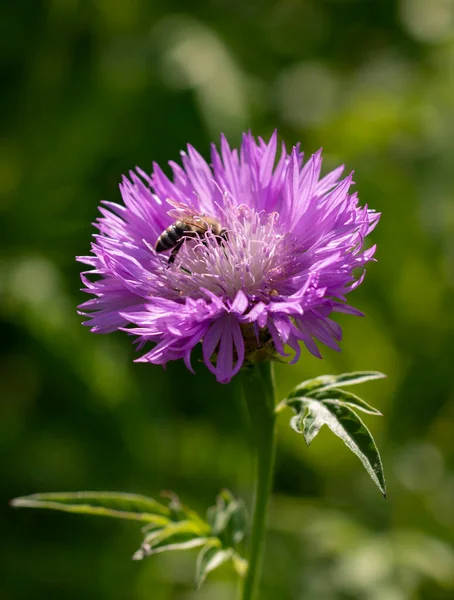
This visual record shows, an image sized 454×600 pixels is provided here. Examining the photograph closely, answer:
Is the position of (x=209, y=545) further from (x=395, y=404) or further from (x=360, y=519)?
(x=395, y=404)

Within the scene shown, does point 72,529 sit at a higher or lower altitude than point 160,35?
lower

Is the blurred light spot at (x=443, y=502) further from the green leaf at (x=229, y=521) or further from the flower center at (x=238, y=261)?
the flower center at (x=238, y=261)

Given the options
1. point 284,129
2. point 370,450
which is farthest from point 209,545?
point 284,129

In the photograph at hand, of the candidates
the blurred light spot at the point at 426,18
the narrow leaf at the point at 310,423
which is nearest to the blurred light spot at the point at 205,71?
the blurred light spot at the point at 426,18

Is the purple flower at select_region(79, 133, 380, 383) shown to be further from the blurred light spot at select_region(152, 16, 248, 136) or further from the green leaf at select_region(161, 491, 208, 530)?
the blurred light spot at select_region(152, 16, 248, 136)

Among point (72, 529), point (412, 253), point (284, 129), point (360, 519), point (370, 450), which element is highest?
point (284, 129)

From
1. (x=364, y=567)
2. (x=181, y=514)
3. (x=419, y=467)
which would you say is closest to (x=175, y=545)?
(x=181, y=514)

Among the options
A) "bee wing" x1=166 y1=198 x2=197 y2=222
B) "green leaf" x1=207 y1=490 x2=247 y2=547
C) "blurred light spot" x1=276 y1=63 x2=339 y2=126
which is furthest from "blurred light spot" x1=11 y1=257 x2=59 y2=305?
"green leaf" x1=207 y1=490 x2=247 y2=547

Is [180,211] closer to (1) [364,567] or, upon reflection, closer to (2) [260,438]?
(2) [260,438]
